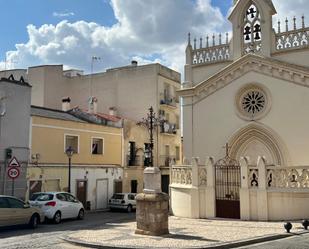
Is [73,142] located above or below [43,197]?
above

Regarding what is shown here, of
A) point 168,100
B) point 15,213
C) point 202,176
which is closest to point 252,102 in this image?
point 202,176

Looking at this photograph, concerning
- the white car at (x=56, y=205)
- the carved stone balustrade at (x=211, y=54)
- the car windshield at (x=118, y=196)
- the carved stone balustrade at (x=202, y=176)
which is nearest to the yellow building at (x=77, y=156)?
the car windshield at (x=118, y=196)

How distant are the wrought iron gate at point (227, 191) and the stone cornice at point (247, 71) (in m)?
5.70

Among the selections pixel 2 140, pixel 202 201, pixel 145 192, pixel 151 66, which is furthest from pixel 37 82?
pixel 145 192

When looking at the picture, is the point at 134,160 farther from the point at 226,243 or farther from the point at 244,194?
the point at 226,243

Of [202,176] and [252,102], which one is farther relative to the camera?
[252,102]

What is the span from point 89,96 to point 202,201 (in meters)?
26.2

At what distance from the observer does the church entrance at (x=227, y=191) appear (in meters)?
17.7

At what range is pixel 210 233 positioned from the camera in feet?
45.0

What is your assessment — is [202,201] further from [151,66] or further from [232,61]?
[151,66]

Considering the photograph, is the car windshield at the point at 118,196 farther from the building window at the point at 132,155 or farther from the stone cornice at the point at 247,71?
the stone cornice at the point at 247,71

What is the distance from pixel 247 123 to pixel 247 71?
2611 millimetres

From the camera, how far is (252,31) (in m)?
23.1

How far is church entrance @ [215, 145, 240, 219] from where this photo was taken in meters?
17.7
